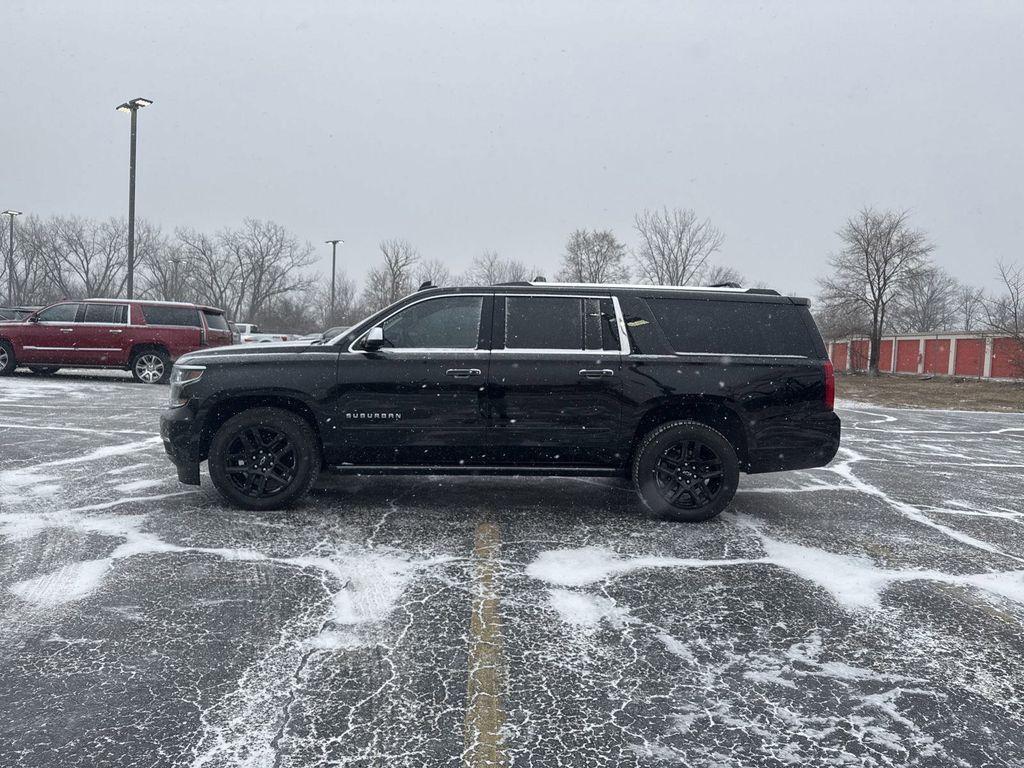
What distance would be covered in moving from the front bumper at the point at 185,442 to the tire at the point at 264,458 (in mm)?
137

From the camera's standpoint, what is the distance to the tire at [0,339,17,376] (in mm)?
17266

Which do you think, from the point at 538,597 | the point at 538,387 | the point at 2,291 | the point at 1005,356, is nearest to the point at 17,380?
the point at 538,387

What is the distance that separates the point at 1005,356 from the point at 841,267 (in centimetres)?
1767

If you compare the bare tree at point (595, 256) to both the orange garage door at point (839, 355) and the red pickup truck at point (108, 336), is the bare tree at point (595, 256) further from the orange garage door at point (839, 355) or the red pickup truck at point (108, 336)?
the red pickup truck at point (108, 336)

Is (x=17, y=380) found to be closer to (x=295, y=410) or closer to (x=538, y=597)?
(x=295, y=410)

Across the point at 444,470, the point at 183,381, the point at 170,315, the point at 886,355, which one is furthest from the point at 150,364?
the point at 886,355

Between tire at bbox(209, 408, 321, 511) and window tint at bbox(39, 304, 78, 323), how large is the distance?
13.8 meters

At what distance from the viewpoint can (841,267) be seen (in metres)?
58.8

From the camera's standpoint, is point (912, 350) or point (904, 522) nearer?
point (904, 522)

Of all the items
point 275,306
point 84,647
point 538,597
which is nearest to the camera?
point 84,647

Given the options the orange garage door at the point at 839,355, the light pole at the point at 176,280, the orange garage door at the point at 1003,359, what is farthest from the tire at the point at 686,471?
the light pole at the point at 176,280

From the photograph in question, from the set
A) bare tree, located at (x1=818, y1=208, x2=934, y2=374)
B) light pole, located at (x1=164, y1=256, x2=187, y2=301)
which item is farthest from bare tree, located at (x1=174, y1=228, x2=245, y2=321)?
bare tree, located at (x1=818, y1=208, x2=934, y2=374)

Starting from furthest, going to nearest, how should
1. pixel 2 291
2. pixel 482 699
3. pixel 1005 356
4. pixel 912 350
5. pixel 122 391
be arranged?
pixel 2 291, pixel 912 350, pixel 1005 356, pixel 122 391, pixel 482 699

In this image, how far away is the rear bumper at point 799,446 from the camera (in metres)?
5.91
